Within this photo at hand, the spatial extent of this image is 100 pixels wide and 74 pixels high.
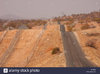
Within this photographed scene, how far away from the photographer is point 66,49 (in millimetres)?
29688

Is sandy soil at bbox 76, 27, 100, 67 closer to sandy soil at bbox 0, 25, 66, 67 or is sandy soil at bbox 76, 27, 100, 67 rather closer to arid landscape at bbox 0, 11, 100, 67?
arid landscape at bbox 0, 11, 100, 67

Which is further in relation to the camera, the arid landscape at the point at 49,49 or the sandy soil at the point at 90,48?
the sandy soil at the point at 90,48

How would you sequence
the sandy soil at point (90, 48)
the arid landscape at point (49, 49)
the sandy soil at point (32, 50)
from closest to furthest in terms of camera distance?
the arid landscape at point (49, 49) → the sandy soil at point (90, 48) → the sandy soil at point (32, 50)

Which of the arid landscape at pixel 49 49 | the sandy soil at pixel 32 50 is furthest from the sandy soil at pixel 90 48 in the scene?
the sandy soil at pixel 32 50

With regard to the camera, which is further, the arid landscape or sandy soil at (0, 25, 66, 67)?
sandy soil at (0, 25, 66, 67)

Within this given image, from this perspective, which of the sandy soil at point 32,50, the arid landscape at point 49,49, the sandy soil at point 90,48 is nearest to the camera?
the arid landscape at point 49,49

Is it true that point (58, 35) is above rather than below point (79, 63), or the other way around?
above

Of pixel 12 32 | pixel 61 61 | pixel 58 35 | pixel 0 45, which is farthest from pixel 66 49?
pixel 12 32

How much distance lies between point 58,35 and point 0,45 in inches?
682

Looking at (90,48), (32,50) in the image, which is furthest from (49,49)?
(90,48)

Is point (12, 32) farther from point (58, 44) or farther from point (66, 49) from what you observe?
point (66, 49)

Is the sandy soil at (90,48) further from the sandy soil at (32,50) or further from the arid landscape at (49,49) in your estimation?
the sandy soil at (32,50)

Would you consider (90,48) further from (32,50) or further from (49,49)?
(32,50)

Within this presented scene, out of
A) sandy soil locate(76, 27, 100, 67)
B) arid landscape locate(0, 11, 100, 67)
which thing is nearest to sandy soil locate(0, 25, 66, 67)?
arid landscape locate(0, 11, 100, 67)
